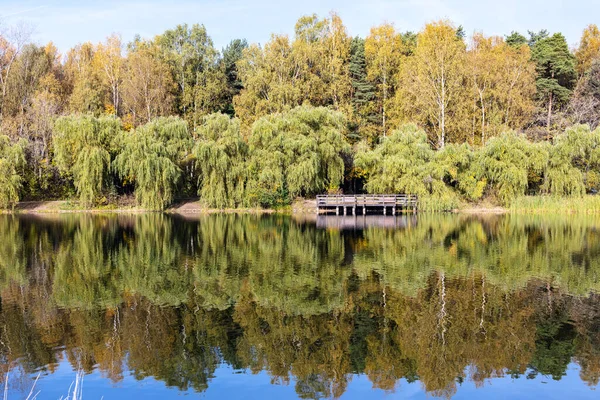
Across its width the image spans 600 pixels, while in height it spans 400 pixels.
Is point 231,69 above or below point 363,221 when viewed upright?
above

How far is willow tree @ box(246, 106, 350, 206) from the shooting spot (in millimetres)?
44781

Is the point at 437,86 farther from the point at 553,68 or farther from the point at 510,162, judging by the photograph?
the point at 553,68

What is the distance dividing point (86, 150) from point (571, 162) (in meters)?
37.8

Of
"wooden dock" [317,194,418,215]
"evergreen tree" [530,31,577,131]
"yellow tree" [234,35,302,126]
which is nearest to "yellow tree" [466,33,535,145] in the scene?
"evergreen tree" [530,31,577,131]

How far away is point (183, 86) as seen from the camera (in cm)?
5947

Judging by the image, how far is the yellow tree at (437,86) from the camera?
49.8 m

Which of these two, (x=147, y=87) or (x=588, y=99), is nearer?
(x=588, y=99)

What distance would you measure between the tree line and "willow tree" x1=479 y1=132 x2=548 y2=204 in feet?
1.03

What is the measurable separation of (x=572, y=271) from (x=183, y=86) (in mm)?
47473

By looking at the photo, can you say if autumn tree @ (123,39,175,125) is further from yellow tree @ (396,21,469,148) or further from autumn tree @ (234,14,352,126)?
yellow tree @ (396,21,469,148)

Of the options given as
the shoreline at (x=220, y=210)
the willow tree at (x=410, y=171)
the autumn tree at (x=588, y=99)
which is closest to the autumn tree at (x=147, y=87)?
the shoreline at (x=220, y=210)

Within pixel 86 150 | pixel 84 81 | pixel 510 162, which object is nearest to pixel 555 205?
pixel 510 162

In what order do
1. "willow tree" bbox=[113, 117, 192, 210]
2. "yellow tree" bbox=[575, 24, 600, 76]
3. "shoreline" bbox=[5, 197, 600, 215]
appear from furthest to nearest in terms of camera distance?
"yellow tree" bbox=[575, 24, 600, 76] < "willow tree" bbox=[113, 117, 192, 210] < "shoreline" bbox=[5, 197, 600, 215]

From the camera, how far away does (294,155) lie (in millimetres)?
45219
